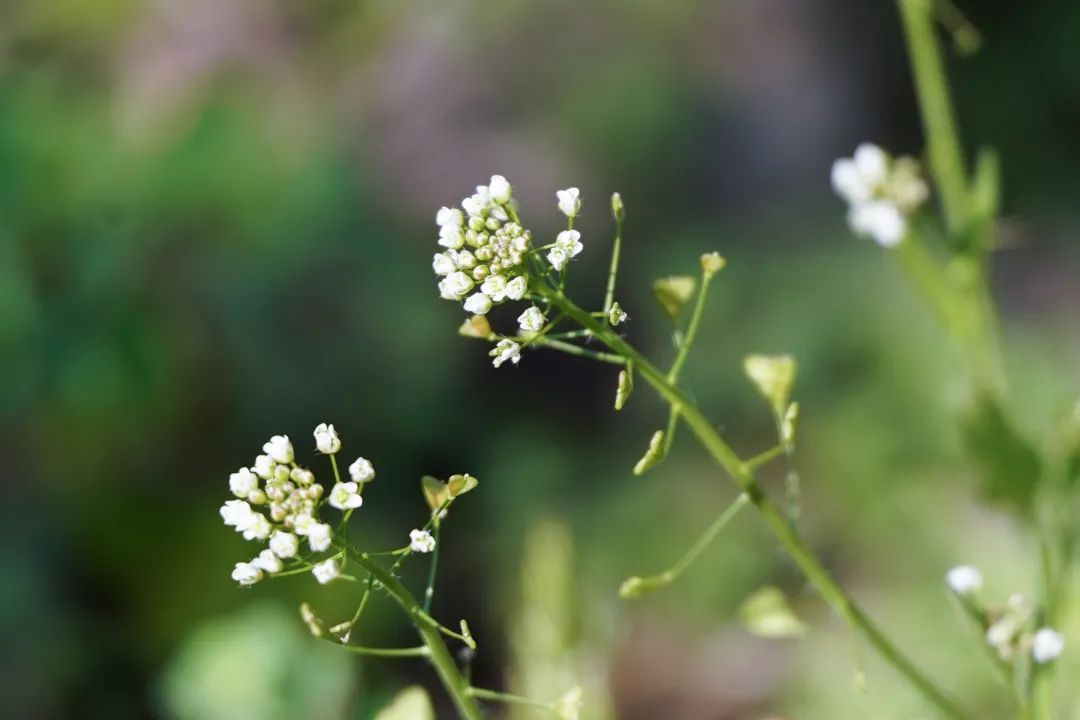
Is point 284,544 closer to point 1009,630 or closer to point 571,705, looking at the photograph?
point 571,705

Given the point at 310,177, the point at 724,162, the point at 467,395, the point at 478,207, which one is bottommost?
the point at 467,395

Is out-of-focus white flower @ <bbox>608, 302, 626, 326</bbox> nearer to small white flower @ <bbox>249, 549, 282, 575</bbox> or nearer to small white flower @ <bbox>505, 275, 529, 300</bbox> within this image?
small white flower @ <bbox>505, 275, 529, 300</bbox>

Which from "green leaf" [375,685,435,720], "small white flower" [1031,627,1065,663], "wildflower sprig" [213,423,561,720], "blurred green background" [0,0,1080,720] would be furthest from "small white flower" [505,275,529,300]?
"blurred green background" [0,0,1080,720]

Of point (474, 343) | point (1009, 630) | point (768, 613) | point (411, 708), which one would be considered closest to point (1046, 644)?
point (1009, 630)

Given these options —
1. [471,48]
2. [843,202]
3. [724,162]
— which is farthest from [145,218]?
[843,202]

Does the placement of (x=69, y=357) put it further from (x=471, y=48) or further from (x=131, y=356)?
(x=471, y=48)
